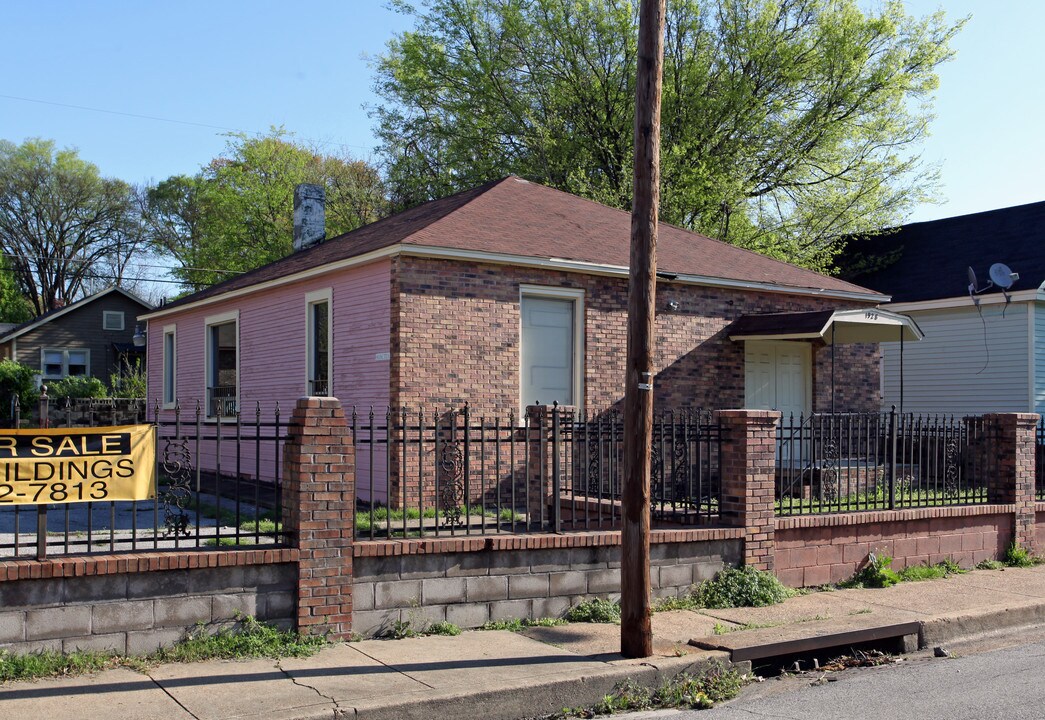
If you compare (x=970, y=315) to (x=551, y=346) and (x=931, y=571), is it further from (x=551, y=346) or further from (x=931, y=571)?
(x=931, y=571)

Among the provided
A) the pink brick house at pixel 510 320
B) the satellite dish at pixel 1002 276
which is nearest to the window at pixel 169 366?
the pink brick house at pixel 510 320

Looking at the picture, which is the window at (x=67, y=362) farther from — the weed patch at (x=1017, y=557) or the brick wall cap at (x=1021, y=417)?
the weed patch at (x=1017, y=557)

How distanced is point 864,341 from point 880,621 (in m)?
10.4

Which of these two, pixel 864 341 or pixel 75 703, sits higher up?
pixel 864 341

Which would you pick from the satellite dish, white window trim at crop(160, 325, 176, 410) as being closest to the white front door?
the satellite dish

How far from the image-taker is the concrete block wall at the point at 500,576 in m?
8.20

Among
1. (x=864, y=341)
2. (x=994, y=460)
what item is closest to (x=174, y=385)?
(x=864, y=341)

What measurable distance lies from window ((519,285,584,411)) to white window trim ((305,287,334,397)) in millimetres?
2970

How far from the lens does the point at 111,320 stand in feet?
137

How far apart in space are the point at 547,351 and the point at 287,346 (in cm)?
464

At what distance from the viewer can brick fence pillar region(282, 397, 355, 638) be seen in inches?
308

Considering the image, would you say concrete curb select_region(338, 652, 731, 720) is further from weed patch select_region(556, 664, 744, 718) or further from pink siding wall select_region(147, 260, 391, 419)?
pink siding wall select_region(147, 260, 391, 419)

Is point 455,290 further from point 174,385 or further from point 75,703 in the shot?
point 174,385

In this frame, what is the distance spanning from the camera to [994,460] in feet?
42.2
